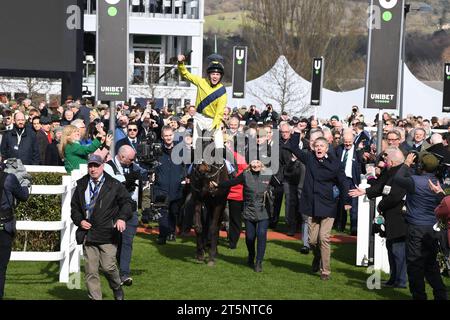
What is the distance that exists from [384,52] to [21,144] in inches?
311

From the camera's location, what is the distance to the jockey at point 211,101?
49.3ft

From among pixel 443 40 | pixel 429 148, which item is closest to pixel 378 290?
pixel 429 148

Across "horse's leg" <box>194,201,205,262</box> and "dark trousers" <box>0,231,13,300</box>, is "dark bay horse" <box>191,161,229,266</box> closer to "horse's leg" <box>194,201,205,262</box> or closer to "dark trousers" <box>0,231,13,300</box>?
"horse's leg" <box>194,201,205,262</box>

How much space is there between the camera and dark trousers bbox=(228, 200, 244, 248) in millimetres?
16250

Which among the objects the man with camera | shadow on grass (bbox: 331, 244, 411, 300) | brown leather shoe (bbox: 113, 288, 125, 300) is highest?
the man with camera

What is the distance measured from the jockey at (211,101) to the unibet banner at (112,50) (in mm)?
1093

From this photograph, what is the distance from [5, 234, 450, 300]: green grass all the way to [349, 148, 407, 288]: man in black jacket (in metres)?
0.41

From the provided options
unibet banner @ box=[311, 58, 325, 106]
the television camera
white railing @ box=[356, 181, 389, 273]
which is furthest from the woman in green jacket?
unibet banner @ box=[311, 58, 325, 106]

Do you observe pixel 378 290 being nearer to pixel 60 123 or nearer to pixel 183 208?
pixel 183 208

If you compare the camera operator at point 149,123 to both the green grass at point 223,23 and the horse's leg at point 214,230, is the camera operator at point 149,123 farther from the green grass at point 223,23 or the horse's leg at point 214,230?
A: the green grass at point 223,23

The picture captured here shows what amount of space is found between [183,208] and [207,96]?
2.57m

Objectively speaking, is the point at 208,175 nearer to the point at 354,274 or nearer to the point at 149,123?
the point at 354,274

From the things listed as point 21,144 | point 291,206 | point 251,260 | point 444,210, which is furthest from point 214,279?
point 21,144

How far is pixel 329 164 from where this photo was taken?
14.1 meters
